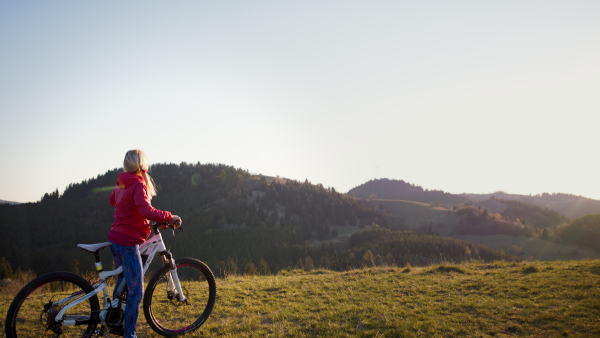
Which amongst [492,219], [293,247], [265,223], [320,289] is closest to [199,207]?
[265,223]

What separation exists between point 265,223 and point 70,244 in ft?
222

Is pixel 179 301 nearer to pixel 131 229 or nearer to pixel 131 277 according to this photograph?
pixel 131 277

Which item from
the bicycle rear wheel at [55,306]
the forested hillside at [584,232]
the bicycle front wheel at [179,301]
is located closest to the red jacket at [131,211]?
the bicycle front wheel at [179,301]

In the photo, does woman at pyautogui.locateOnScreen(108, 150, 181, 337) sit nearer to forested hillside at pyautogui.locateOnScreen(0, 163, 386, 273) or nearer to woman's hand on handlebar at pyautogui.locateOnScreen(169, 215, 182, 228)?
woman's hand on handlebar at pyautogui.locateOnScreen(169, 215, 182, 228)

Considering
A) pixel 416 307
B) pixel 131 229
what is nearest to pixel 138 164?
pixel 131 229

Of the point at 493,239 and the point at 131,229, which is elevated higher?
the point at 131,229

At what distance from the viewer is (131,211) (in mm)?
4812

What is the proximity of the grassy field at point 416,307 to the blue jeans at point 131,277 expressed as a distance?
2.39ft

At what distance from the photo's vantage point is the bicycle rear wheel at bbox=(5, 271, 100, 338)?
4410 millimetres

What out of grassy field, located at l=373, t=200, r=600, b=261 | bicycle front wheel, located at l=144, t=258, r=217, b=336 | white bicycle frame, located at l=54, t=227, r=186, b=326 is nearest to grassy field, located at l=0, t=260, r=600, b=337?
bicycle front wheel, located at l=144, t=258, r=217, b=336

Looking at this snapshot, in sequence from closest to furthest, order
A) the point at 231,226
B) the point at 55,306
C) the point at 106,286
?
the point at 55,306, the point at 106,286, the point at 231,226

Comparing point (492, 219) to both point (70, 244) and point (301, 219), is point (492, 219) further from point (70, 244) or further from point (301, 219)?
point (70, 244)

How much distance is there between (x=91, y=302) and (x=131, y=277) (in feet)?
2.52

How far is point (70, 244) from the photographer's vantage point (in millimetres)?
107312
